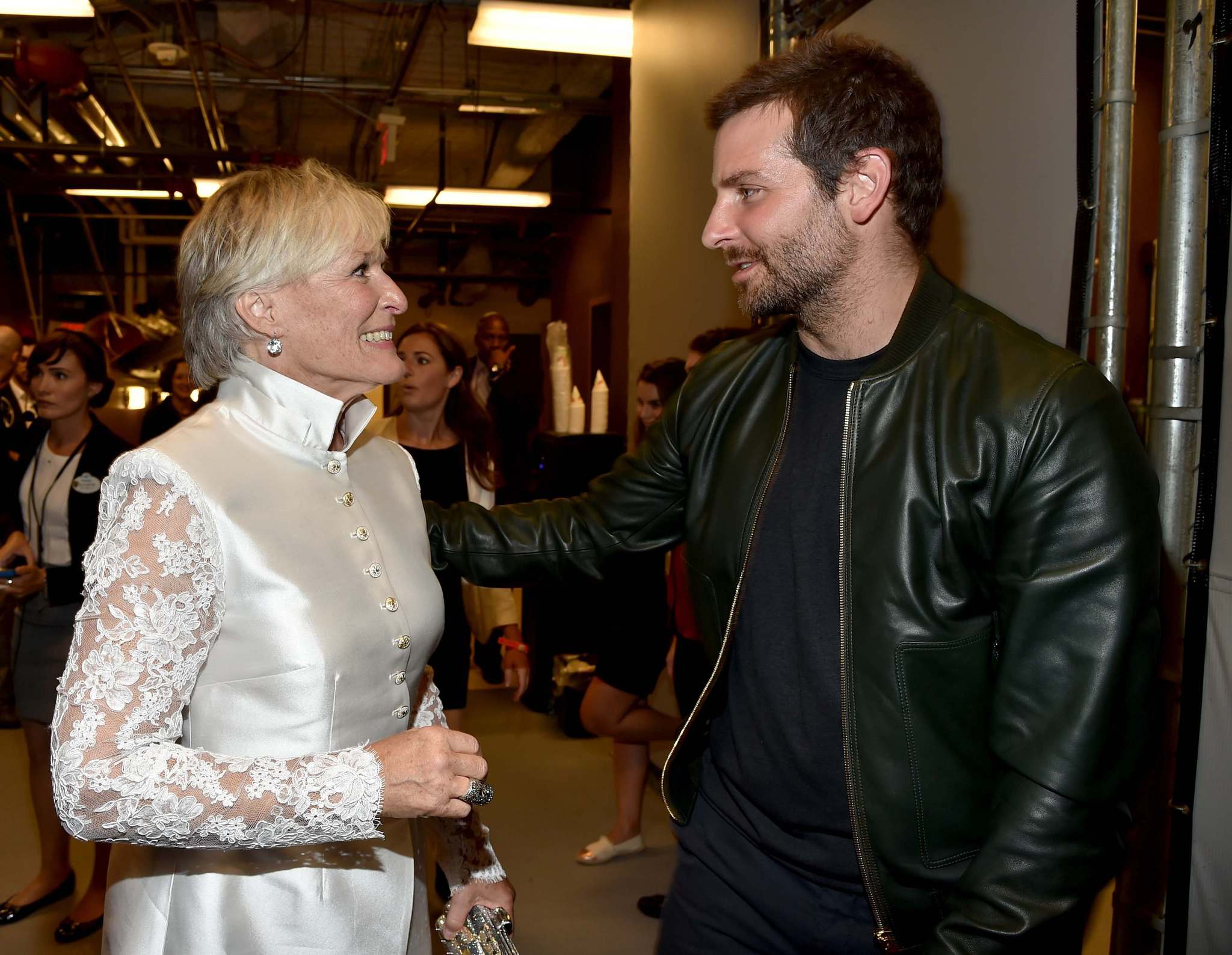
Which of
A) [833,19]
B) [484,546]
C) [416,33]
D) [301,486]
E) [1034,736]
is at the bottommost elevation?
[1034,736]

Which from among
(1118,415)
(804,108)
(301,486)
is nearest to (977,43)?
(804,108)

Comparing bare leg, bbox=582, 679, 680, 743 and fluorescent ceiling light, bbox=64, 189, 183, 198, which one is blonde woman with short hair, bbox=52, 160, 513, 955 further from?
fluorescent ceiling light, bbox=64, 189, 183, 198

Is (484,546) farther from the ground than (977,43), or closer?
closer

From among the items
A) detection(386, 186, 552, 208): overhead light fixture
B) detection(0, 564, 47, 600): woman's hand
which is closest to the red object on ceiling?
detection(386, 186, 552, 208): overhead light fixture

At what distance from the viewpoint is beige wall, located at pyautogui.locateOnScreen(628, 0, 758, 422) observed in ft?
13.4

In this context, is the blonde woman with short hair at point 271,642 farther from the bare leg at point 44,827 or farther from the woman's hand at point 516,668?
the bare leg at point 44,827

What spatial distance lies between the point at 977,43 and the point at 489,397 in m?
3.89

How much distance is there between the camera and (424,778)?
1.21m

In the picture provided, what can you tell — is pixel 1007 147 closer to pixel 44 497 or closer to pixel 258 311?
pixel 258 311

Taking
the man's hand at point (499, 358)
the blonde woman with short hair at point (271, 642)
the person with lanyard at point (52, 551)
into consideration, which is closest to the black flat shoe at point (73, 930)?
the person with lanyard at point (52, 551)

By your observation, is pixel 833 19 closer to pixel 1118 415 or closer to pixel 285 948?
pixel 1118 415

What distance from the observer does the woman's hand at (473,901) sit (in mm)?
1583

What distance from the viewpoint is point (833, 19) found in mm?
3109

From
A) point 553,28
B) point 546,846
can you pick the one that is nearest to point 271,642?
point 546,846
